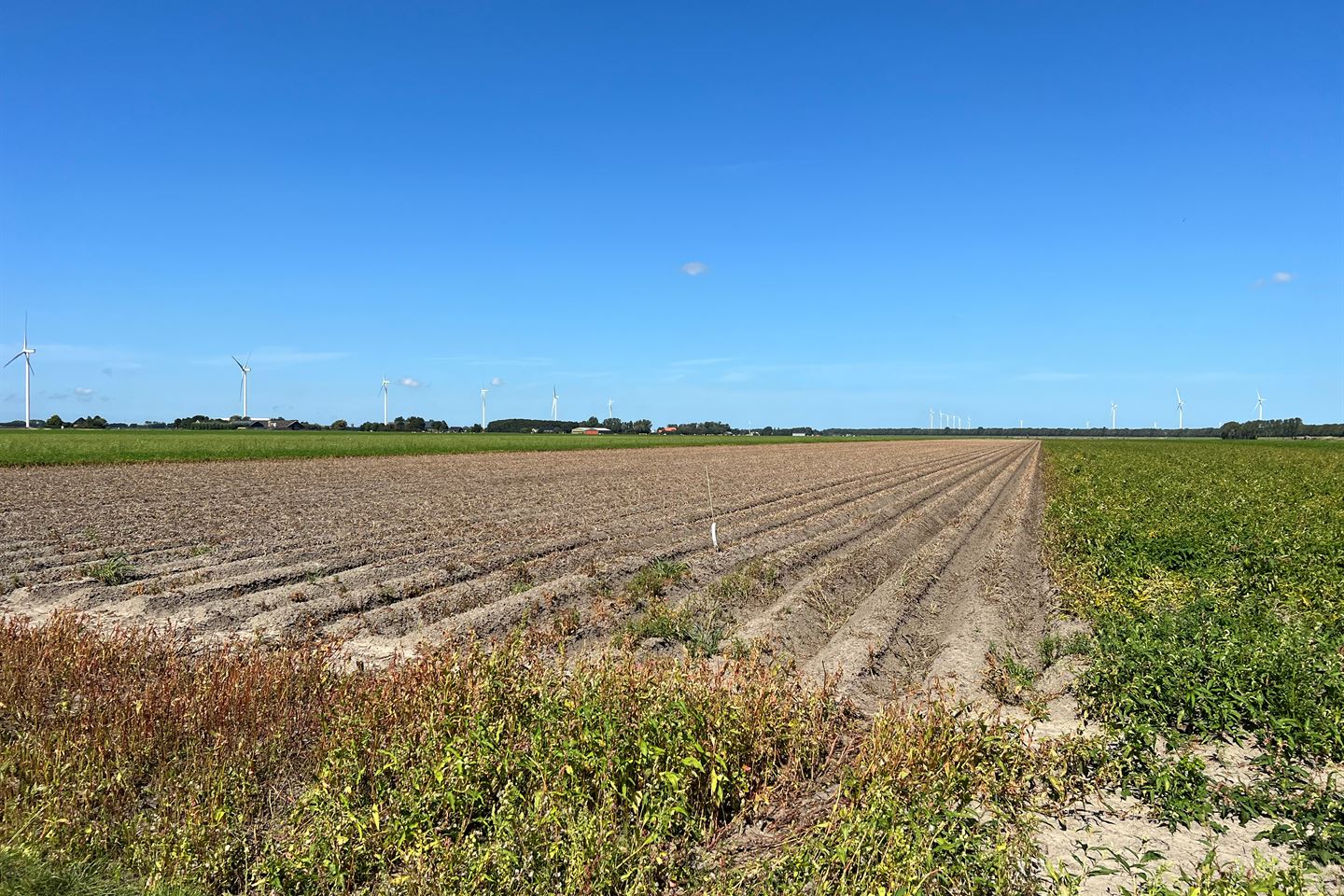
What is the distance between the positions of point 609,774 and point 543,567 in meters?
9.46

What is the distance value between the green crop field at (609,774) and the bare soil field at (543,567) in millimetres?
1867

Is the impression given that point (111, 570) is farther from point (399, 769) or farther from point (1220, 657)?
point (1220, 657)

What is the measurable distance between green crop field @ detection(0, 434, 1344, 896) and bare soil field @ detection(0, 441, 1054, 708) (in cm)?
187

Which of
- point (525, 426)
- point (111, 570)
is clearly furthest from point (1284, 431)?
point (111, 570)

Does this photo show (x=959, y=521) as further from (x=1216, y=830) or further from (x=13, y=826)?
(x=13, y=826)

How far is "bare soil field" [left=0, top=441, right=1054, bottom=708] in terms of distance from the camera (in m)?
10.2

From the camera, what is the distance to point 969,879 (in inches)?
169

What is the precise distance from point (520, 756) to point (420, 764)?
26.0 inches

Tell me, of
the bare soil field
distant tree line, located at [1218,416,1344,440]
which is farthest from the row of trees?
distant tree line, located at [1218,416,1344,440]

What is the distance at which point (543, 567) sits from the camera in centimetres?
1431

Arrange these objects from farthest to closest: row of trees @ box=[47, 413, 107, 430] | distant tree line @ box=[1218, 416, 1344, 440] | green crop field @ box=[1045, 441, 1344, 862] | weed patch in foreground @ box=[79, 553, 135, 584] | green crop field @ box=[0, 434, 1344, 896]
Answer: distant tree line @ box=[1218, 416, 1344, 440], row of trees @ box=[47, 413, 107, 430], weed patch in foreground @ box=[79, 553, 135, 584], green crop field @ box=[1045, 441, 1344, 862], green crop field @ box=[0, 434, 1344, 896]

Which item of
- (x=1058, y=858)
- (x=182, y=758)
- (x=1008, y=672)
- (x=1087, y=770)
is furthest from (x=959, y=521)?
(x=182, y=758)

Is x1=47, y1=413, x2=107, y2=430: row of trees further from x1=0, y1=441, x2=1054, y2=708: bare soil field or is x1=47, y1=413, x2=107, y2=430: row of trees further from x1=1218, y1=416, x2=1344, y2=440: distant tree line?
x1=1218, y1=416, x2=1344, y2=440: distant tree line

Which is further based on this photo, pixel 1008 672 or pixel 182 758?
pixel 1008 672
